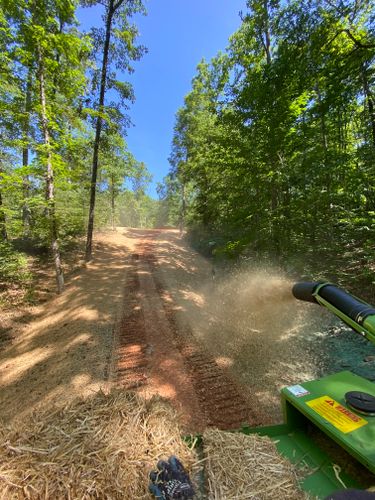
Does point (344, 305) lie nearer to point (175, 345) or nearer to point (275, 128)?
point (175, 345)

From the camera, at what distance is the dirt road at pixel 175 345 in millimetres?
4844

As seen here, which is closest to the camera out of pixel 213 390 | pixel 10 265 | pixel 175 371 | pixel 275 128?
pixel 213 390

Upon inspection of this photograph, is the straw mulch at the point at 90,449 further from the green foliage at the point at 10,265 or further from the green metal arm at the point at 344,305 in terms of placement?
the green foliage at the point at 10,265

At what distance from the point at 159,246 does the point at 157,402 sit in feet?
60.1

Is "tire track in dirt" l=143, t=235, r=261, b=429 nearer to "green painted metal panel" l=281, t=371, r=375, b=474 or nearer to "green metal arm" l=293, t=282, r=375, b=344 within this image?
"green painted metal panel" l=281, t=371, r=375, b=474

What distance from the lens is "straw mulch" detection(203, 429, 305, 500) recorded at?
5.57ft

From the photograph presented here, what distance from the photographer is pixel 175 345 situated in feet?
21.5

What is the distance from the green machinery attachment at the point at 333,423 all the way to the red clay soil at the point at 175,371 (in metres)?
1.81

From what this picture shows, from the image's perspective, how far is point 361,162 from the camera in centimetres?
676

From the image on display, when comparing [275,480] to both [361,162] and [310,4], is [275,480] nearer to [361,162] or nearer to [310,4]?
[361,162]

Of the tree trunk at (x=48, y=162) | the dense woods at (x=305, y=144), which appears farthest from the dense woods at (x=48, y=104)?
the dense woods at (x=305, y=144)

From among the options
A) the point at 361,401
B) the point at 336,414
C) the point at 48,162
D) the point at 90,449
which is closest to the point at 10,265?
the point at 48,162

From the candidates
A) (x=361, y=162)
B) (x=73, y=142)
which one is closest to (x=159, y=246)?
(x=73, y=142)

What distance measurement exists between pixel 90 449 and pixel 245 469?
111 cm
